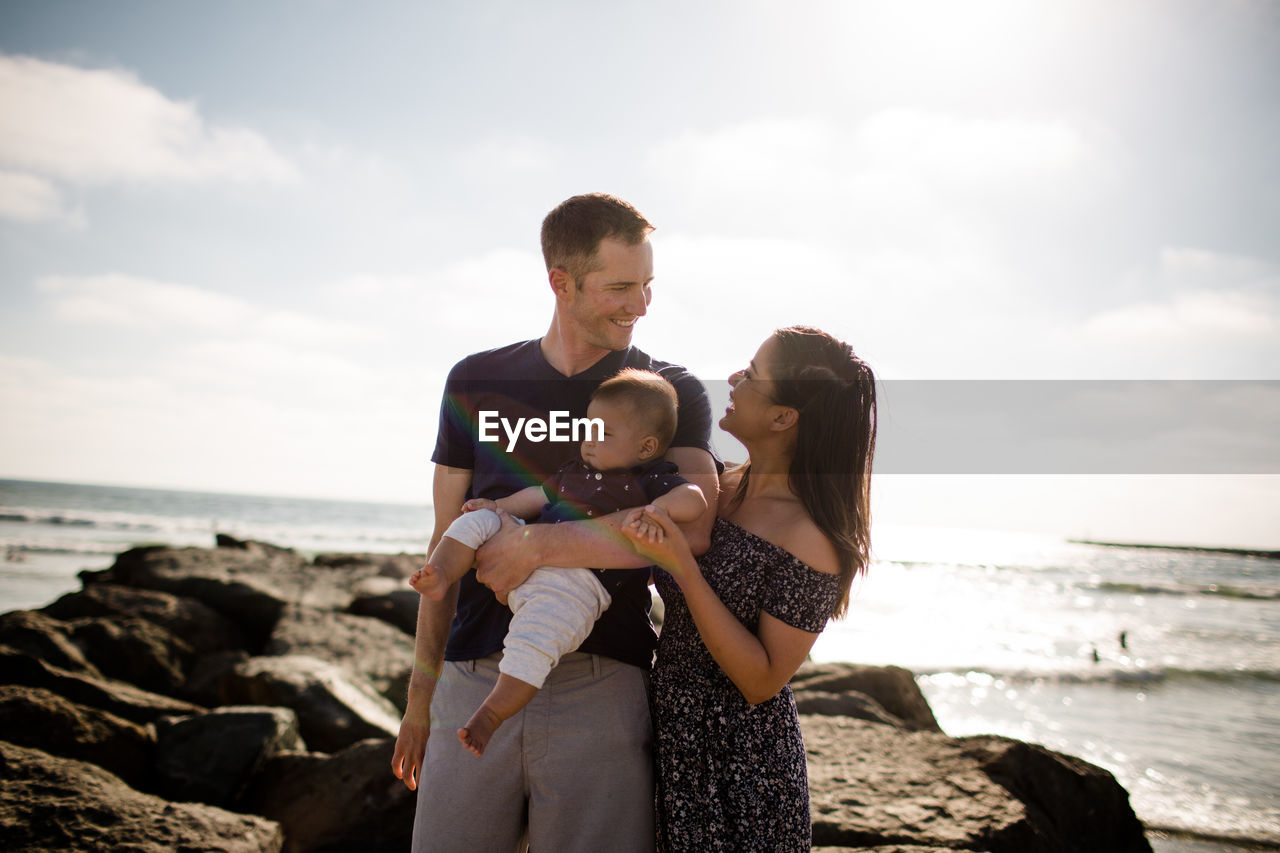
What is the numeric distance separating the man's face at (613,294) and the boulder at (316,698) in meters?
4.03

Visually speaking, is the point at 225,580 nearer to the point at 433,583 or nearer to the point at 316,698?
the point at 316,698

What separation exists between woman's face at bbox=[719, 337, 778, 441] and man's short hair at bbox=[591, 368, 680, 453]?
0.20 metres

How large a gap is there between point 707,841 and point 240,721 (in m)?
3.55

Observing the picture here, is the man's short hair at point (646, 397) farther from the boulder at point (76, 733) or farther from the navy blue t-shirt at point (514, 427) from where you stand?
the boulder at point (76, 733)

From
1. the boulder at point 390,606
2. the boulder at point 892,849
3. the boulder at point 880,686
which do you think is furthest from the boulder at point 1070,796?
the boulder at point 390,606

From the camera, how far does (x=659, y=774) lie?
2.24 meters

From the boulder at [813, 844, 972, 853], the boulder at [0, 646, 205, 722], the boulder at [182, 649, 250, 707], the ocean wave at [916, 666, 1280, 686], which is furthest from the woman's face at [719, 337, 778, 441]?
the ocean wave at [916, 666, 1280, 686]

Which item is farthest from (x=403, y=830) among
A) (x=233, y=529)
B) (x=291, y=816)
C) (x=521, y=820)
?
(x=233, y=529)

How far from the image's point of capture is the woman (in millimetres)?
2113

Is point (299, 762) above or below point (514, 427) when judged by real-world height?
below

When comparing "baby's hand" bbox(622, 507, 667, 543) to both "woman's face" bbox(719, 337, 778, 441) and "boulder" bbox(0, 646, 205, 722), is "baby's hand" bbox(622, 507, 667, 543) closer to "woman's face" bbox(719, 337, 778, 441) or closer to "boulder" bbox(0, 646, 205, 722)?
"woman's face" bbox(719, 337, 778, 441)

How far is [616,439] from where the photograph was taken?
229cm

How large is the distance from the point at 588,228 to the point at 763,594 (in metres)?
1.16

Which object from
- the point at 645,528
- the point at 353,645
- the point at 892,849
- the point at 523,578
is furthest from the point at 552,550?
the point at 353,645
